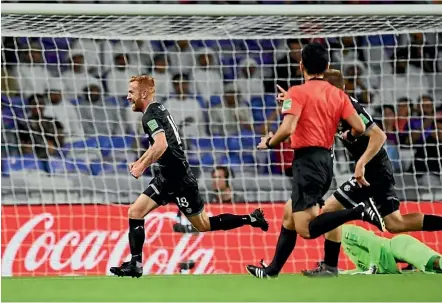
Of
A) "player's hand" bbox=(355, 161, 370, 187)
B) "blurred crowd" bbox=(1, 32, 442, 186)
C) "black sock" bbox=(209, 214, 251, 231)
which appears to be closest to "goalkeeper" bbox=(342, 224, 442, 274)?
"black sock" bbox=(209, 214, 251, 231)

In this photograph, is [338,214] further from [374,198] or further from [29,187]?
[29,187]

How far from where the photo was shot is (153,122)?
6875mm

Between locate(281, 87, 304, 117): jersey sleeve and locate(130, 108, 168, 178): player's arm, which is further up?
locate(281, 87, 304, 117): jersey sleeve

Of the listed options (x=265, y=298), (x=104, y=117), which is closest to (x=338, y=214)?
(x=265, y=298)

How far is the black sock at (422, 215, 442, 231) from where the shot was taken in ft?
23.4

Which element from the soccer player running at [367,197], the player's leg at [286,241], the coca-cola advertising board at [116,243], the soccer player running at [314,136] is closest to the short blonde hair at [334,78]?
the soccer player running at [367,197]

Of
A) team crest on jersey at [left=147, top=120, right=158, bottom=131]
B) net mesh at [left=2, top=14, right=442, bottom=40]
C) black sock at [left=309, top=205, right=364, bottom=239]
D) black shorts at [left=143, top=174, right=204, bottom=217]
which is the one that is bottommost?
black sock at [left=309, top=205, right=364, bottom=239]

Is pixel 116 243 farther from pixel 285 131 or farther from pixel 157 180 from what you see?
pixel 285 131

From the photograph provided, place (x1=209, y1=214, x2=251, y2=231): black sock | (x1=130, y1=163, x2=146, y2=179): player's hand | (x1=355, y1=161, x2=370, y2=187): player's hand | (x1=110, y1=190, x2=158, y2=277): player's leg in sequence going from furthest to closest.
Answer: (x1=209, y1=214, x2=251, y2=231): black sock → (x1=110, y1=190, x2=158, y2=277): player's leg → (x1=130, y1=163, x2=146, y2=179): player's hand → (x1=355, y1=161, x2=370, y2=187): player's hand

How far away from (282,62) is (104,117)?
2.05 m

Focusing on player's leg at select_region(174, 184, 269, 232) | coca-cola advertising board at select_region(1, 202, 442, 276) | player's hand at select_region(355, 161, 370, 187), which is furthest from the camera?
coca-cola advertising board at select_region(1, 202, 442, 276)

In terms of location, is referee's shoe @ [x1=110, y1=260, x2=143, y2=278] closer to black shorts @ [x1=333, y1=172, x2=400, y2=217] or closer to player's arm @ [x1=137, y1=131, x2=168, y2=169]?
player's arm @ [x1=137, y1=131, x2=168, y2=169]

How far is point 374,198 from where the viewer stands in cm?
A: 709

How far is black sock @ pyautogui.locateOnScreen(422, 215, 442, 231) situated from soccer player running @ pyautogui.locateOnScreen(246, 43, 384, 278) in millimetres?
826
